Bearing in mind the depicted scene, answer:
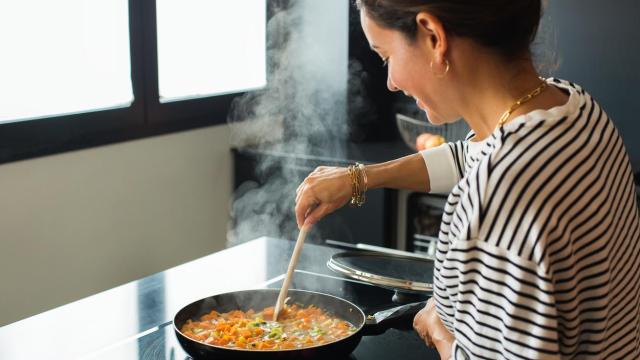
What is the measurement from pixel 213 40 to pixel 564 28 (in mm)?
1418

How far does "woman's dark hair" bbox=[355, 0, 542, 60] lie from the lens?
1.03 metres

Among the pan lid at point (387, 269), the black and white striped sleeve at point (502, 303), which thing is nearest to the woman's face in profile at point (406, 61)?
the black and white striped sleeve at point (502, 303)

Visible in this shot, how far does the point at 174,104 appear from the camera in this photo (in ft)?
10.9

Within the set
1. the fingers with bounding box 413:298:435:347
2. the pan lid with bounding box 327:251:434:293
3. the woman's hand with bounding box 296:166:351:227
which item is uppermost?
the woman's hand with bounding box 296:166:351:227

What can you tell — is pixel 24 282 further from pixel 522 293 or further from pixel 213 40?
pixel 522 293

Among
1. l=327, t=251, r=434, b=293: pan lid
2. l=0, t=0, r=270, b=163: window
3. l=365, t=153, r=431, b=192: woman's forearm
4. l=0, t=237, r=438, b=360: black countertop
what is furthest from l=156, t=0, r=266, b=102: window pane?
l=365, t=153, r=431, b=192: woman's forearm

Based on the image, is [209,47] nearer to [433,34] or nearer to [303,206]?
[303,206]

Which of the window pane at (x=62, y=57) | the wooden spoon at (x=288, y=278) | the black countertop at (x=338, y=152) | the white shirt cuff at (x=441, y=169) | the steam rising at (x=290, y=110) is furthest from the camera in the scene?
the steam rising at (x=290, y=110)

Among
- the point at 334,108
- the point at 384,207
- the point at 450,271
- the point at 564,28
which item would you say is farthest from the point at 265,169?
the point at 450,271

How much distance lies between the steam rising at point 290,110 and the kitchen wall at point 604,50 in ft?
2.82

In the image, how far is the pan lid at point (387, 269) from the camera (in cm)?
165

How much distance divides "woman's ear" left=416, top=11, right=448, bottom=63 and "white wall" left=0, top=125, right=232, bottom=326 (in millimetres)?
1915

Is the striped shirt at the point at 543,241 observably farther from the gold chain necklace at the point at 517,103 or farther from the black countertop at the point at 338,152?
the black countertop at the point at 338,152

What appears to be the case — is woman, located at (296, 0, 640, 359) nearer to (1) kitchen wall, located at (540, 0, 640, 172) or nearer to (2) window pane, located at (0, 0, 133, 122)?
(2) window pane, located at (0, 0, 133, 122)
